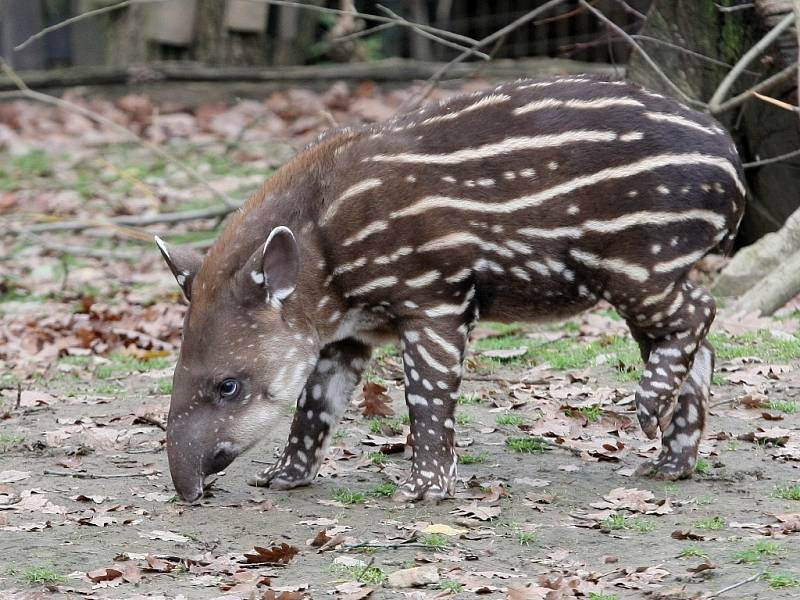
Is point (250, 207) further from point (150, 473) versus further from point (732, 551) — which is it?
point (732, 551)

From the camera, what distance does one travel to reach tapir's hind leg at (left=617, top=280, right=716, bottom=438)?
5.98m

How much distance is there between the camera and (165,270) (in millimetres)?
11570

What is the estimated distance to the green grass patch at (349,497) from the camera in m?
6.08

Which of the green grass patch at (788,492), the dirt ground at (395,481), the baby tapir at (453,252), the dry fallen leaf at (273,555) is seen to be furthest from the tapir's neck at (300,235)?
the green grass patch at (788,492)

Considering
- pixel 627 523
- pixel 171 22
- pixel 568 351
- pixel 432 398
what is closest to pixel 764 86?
pixel 568 351

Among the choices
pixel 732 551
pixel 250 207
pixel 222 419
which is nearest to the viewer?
pixel 732 551

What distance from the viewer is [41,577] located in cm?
490

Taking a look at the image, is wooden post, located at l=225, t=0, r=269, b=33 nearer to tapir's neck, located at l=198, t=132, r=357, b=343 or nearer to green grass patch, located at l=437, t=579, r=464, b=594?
tapir's neck, located at l=198, t=132, r=357, b=343

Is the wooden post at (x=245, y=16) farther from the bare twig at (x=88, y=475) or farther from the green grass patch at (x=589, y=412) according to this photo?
the bare twig at (x=88, y=475)

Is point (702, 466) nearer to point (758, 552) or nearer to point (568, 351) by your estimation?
point (758, 552)

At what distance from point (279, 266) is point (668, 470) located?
6.74 feet

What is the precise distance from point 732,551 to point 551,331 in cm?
441

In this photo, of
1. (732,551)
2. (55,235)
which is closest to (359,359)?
(732,551)

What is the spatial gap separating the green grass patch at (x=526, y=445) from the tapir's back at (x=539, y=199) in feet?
3.71
